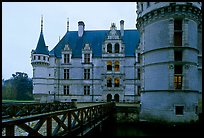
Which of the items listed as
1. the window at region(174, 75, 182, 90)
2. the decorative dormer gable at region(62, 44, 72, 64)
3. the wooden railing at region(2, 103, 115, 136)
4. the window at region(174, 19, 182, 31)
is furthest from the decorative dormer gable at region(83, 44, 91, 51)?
the wooden railing at region(2, 103, 115, 136)

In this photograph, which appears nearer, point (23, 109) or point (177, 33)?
point (23, 109)

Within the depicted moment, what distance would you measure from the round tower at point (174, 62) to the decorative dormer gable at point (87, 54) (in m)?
15.3

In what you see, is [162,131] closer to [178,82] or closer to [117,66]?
[178,82]

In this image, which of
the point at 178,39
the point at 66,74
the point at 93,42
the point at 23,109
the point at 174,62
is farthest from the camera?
the point at 93,42

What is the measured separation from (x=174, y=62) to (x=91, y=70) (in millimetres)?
16789

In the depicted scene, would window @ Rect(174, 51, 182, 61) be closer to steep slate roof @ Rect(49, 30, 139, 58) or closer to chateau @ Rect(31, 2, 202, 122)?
chateau @ Rect(31, 2, 202, 122)

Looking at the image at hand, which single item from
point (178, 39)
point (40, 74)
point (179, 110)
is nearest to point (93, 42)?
point (40, 74)

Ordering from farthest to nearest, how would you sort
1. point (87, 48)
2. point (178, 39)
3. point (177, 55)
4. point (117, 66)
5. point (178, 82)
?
point (87, 48) → point (117, 66) → point (178, 39) → point (177, 55) → point (178, 82)

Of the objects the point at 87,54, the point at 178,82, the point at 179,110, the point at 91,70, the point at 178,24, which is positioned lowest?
the point at 179,110

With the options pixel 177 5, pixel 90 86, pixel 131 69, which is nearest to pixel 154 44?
pixel 177 5

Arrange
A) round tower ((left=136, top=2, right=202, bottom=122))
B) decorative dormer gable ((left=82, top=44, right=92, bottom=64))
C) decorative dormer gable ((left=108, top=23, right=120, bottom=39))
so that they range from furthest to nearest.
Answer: decorative dormer gable ((left=82, top=44, right=92, bottom=64)), decorative dormer gable ((left=108, top=23, right=120, bottom=39)), round tower ((left=136, top=2, right=202, bottom=122))

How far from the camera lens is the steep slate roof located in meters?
30.9

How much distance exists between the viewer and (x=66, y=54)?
31.3m

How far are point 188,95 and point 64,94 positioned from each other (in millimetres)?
19500
